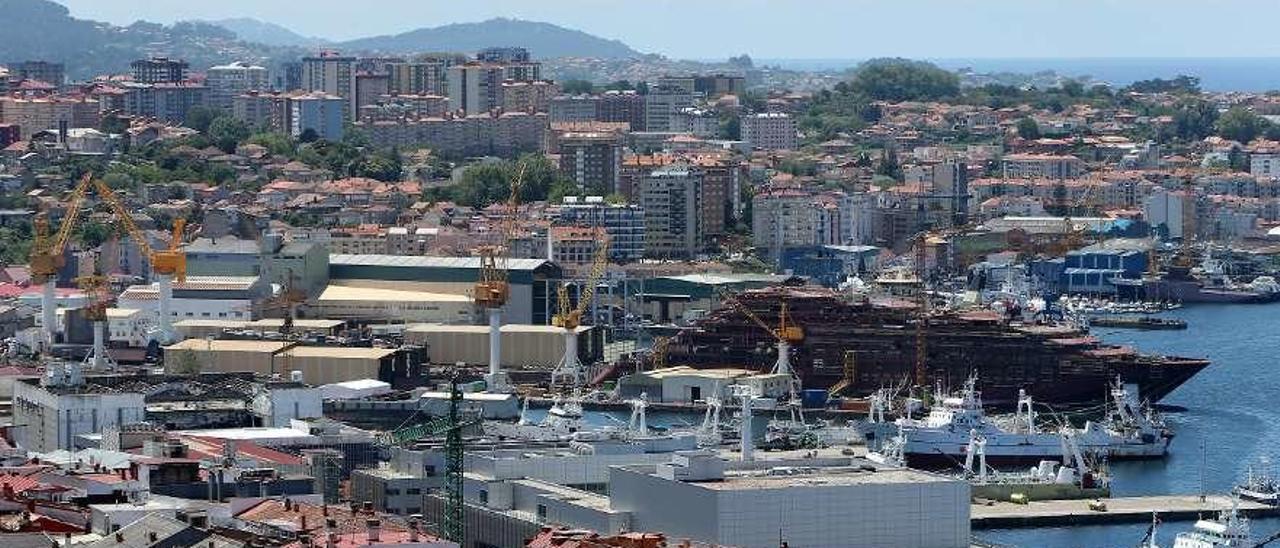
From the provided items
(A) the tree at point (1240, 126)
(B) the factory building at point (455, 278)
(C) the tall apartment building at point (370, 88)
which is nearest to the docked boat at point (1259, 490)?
(B) the factory building at point (455, 278)

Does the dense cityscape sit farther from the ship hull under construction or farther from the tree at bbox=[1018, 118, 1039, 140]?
the tree at bbox=[1018, 118, 1039, 140]

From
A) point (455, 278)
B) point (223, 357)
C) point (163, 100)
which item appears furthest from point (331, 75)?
point (223, 357)

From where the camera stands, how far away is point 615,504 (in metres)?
21.2

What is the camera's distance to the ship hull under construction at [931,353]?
37500mm

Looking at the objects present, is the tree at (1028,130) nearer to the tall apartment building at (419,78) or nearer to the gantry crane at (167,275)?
the tall apartment building at (419,78)

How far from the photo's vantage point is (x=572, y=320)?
38719mm

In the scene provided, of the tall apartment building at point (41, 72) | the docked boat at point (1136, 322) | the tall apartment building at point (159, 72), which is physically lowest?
the docked boat at point (1136, 322)

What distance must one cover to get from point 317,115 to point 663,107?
32.9ft

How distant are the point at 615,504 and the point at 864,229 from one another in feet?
123

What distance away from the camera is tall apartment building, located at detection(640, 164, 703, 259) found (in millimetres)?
54375

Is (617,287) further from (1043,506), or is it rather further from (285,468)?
(285,468)

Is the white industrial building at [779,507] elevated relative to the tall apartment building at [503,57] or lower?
lower

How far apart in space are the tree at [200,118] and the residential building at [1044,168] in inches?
544

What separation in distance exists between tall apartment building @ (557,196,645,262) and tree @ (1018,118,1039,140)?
2279 cm
